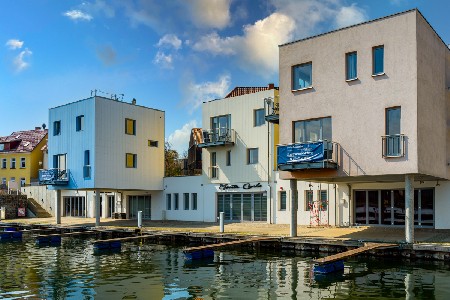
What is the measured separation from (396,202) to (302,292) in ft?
54.1

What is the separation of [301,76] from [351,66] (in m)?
2.77

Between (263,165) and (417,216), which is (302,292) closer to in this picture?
(417,216)

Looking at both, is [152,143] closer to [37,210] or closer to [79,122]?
[79,122]

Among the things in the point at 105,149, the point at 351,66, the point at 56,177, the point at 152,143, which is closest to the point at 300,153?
the point at 351,66

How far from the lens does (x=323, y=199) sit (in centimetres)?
3322

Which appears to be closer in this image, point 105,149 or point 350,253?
point 350,253

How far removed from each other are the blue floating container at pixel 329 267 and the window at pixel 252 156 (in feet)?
60.5

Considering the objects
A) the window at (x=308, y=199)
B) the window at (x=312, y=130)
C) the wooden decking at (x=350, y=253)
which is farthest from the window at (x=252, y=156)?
the wooden decking at (x=350, y=253)

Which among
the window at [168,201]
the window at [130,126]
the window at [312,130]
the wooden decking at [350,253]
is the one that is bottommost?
the wooden decking at [350,253]

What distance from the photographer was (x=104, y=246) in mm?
27031

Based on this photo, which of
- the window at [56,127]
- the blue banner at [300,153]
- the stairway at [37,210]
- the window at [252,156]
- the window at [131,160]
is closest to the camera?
the blue banner at [300,153]

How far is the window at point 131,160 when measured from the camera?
40.7 meters

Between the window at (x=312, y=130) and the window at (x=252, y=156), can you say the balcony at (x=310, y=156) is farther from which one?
the window at (x=252, y=156)

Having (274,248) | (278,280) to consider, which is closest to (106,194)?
(274,248)
